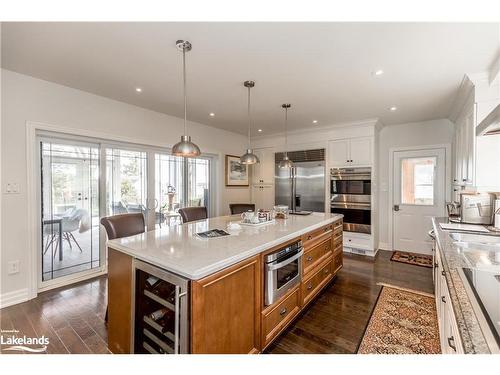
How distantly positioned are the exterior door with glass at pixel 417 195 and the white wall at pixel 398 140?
0.46 ft

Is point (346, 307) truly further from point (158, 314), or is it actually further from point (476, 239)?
point (158, 314)

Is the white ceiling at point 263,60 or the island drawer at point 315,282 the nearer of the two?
the white ceiling at point 263,60

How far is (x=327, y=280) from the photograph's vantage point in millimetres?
2918

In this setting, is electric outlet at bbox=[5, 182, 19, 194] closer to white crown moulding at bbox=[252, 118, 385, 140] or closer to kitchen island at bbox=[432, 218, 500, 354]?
kitchen island at bbox=[432, 218, 500, 354]

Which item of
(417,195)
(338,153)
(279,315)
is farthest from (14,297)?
(417,195)

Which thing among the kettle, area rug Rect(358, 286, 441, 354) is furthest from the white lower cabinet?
the kettle

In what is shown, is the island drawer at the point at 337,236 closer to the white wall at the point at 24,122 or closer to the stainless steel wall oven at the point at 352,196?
the stainless steel wall oven at the point at 352,196

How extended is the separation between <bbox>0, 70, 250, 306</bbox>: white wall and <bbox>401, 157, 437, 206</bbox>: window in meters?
4.89

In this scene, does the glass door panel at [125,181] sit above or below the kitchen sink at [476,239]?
above

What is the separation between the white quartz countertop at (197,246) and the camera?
1.33 m

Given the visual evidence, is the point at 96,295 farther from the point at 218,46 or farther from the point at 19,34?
the point at 218,46

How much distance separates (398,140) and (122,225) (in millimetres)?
5005

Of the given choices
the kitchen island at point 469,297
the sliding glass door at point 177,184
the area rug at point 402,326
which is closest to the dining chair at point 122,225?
the sliding glass door at point 177,184
